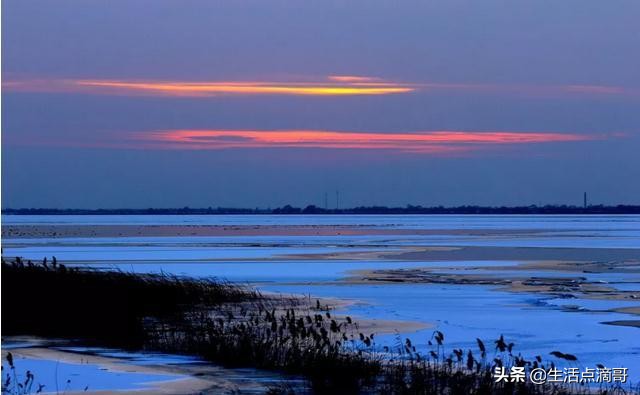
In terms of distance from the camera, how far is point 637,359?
15578 millimetres

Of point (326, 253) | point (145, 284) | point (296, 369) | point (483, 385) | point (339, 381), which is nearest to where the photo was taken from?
point (483, 385)

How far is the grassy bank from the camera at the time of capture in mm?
12531

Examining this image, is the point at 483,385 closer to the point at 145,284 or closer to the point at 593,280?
the point at 145,284

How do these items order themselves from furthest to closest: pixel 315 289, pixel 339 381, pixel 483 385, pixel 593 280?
pixel 593 280
pixel 315 289
pixel 339 381
pixel 483 385

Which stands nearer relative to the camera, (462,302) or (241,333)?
(241,333)

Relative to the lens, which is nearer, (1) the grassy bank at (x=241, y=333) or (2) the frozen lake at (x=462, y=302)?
(1) the grassy bank at (x=241, y=333)

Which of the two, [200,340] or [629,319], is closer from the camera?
[200,340]

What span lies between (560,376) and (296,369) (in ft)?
10.3

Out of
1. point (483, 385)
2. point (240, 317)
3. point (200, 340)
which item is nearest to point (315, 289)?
point (240, 317)

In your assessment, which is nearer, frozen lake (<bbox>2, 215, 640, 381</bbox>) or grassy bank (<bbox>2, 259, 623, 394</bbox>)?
grassy bank (<bbox>2, 259, 623, 394</bbox>)

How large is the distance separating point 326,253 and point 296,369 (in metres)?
38.0

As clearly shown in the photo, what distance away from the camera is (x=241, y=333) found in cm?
1569

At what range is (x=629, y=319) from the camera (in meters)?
20.7

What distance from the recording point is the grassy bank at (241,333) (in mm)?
12531
